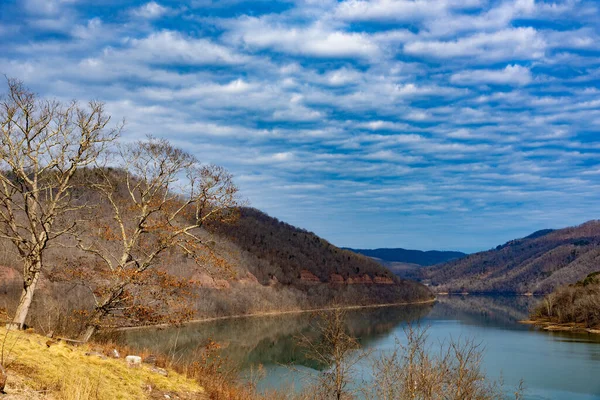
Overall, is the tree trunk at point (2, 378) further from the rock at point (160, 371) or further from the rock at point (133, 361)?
the rock at point (160, 371)

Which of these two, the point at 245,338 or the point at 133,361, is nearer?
the point at 133,361

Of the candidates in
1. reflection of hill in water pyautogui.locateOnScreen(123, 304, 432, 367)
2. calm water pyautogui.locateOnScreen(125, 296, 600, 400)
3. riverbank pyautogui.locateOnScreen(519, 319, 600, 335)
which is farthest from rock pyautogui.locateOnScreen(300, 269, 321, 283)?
riverbank pyautogui.locateOnScreen(519, 319, 600, 335)

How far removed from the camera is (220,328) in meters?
91.5

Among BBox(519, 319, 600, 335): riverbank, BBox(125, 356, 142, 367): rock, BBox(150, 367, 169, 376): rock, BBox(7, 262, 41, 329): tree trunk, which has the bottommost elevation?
BBox(519, 319, 600, 335): riverbank

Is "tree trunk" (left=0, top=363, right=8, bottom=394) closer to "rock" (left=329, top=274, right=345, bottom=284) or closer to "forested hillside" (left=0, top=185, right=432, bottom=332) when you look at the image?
"forested hillside" (left=0, top=185, right=432, bottom=332)

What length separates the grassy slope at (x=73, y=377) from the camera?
1138 centimetres

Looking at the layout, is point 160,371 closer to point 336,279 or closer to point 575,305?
point 575,305

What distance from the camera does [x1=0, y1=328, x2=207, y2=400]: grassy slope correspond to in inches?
448

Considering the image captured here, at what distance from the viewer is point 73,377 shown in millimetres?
12633

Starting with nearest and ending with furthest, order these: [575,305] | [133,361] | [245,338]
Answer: [133,361]
[245,338]
[575,305]

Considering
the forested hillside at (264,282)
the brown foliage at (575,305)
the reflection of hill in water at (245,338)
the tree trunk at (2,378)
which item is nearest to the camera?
the tree trunk at (2,378)

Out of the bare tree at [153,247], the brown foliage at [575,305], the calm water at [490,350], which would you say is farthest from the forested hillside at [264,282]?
the brown foliage at [575,305]

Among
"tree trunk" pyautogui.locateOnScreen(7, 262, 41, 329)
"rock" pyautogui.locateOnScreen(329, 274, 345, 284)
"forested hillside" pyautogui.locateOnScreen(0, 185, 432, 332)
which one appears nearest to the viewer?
"tree trunk" pyautogui.locateOnScreen(7, 262, 41, 329)

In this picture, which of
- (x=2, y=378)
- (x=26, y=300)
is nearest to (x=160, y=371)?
(x=26, y=300)
